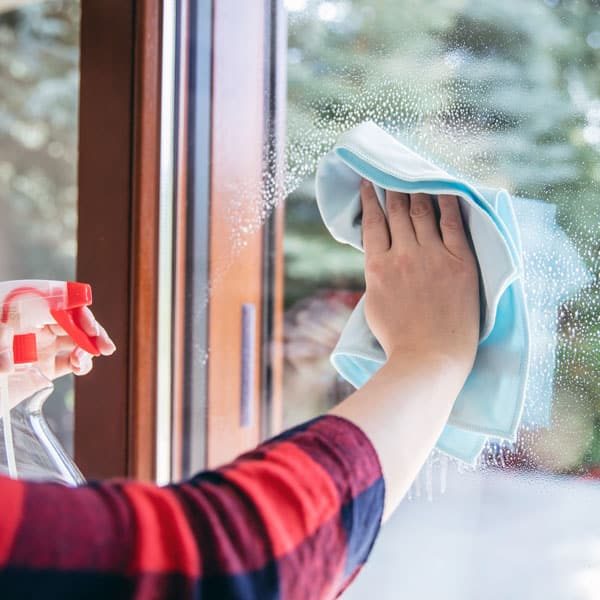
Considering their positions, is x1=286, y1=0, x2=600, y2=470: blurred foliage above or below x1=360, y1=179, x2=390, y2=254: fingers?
above

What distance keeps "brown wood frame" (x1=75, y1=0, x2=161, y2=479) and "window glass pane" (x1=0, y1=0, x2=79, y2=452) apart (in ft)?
0.43

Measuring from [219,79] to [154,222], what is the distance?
0.20 m

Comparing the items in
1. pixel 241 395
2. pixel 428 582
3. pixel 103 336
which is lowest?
pixel 428 582

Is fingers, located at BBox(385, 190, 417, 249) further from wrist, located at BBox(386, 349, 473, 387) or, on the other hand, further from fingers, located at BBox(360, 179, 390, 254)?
wrist, located at BBox(386, 349, 473, 387)

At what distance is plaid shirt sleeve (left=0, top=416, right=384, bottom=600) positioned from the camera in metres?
0.35

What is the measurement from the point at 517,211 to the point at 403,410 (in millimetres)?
307

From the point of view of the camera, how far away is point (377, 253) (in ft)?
2.22

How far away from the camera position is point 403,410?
1.62 ft

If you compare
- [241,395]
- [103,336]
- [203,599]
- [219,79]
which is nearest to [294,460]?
[203,599]

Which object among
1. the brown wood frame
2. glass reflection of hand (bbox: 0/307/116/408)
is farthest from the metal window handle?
glass reflection of hand (bbox: 0/307/116/408)

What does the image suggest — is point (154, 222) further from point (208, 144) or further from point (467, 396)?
Answer: point (467, 396)

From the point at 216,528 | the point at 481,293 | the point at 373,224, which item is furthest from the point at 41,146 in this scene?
the point at 216,528

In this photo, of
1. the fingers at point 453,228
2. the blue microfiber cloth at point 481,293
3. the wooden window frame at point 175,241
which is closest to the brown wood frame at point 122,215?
the wooden window frame at point 175,241

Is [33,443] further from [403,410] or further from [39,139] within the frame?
[39,139]
